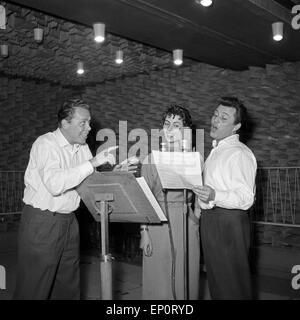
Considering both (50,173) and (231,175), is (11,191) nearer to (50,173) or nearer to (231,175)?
(50,173)

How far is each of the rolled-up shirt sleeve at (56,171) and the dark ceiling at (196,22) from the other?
1785mm

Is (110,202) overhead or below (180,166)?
below

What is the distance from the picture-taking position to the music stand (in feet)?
5.42

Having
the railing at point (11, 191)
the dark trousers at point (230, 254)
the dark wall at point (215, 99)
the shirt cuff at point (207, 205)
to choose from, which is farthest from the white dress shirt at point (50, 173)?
the railing at point (11, 191)

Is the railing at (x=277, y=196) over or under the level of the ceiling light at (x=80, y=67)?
under

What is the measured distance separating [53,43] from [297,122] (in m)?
3.37

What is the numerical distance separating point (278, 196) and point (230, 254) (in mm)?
3235

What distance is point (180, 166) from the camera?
5.77ft

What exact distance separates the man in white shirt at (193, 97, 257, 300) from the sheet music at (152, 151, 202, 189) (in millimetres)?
140

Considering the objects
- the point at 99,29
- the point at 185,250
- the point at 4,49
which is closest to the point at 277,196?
the point at 99,29

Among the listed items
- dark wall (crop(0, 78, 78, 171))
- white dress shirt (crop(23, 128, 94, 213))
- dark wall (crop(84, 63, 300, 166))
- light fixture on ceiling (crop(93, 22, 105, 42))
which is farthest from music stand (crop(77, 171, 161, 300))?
dark wall (crop(0, 78, 78, 171))

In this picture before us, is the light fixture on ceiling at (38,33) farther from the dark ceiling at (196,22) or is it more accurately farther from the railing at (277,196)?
the railing at (277,196)

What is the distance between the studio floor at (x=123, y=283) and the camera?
11.4 ft

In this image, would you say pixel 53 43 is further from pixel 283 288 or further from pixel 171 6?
pixel 283 288
